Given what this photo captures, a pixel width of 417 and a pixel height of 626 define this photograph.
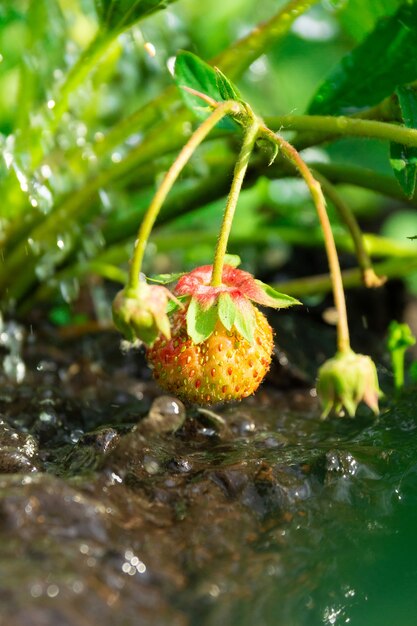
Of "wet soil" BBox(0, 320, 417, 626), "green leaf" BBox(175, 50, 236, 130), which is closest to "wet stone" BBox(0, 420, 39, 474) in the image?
"wet soil" BBox(0, 320, 417, 626)

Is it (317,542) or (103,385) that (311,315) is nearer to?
(103,385)

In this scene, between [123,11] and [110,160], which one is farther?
[110,160]

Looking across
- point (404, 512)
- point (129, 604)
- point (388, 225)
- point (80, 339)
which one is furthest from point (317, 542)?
point (388, 225)

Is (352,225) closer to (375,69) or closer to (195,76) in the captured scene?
(375,69)

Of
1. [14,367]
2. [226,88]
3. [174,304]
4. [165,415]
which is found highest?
[226,88]

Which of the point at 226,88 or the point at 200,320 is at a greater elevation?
the point at 226,88

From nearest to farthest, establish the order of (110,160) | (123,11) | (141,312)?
(141,312)
(123,11)
(110,160)

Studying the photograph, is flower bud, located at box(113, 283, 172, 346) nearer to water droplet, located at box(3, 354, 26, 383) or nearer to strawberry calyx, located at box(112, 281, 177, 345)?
strawberry calyx, located at box(112, 281, 177, 345)

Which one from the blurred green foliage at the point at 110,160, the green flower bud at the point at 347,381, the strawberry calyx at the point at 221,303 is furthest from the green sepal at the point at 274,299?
the blurred green foliage at the point at 110,160

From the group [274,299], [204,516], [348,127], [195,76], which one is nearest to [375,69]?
[348,127]
